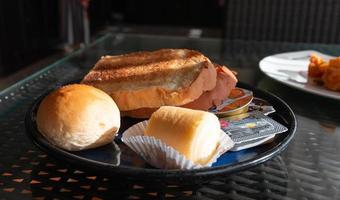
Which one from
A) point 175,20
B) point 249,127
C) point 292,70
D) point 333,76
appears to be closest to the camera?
point 249,127

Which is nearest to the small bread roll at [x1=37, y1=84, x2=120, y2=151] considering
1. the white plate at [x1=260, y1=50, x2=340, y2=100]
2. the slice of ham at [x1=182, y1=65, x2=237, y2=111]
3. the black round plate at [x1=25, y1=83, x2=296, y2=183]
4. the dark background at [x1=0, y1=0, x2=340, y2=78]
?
the black round plate at [x1=25, y1=83, x2=296, y2=183]

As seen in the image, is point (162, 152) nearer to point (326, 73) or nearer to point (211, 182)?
point (211, 182)

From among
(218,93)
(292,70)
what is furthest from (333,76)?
(218,93)

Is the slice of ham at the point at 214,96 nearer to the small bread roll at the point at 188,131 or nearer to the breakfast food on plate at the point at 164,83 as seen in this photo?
the breakfast food on plate at the point at 164,83

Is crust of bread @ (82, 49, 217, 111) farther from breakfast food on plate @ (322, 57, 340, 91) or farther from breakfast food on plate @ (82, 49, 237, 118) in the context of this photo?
breakfast food on plate @ (322, 57, 340, 91)

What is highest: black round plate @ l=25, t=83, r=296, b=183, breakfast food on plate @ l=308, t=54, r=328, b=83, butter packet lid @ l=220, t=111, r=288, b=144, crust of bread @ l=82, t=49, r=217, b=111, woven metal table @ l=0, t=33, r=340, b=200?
crust of bread @ l=82, t=49, r=217, b=111

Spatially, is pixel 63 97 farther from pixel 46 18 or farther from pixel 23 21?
pixel 46 18
